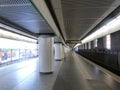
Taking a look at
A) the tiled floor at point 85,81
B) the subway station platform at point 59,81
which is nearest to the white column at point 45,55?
the subway station platform at point 59,81

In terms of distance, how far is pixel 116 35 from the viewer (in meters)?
15.9

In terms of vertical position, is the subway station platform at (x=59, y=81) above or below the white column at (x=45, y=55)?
below

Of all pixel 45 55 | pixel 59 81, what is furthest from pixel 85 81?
pixel 45 55

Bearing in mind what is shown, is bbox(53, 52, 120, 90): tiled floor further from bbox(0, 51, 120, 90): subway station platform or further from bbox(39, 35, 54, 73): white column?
bbox(39, 35, 54, 73): white column

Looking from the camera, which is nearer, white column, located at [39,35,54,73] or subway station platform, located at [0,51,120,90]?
subway station platform, located at [0,51,120,90]

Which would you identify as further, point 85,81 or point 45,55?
point 45,55

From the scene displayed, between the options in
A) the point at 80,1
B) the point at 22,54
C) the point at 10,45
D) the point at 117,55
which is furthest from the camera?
the point at 22,54

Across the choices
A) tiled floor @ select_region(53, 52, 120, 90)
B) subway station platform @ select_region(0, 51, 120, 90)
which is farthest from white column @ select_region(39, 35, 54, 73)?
tiled floor @ select_region(53, 52, 120, 90)

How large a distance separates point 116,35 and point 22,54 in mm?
12415

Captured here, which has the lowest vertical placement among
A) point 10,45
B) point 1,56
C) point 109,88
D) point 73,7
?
point 109,88

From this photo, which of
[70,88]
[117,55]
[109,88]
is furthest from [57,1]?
[117,55]

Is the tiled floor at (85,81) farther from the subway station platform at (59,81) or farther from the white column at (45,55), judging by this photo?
the white column at (45,55)

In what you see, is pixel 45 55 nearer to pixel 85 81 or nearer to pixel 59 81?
pixel 59 81

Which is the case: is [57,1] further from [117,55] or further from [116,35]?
[116,35]
